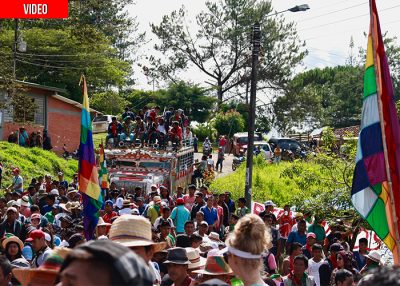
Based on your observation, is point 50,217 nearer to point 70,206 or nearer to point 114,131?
point 70,206

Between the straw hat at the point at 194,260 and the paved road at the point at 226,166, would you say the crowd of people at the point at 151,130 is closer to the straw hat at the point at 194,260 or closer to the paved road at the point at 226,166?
the paved road at the point at 226,166

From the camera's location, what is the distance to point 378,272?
233cm

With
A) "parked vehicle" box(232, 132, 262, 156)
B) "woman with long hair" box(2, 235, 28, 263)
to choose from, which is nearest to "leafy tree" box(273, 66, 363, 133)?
"parked vehicle" box(232, 132, 262, 156)

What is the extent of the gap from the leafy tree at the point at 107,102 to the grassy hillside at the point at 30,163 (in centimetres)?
1979

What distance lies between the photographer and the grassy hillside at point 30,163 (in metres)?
26.2

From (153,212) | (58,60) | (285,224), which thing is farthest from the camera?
(58,60)

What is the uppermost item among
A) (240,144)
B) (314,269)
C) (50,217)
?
(240,144)

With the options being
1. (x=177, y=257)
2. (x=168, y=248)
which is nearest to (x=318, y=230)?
(x=168, y=248)

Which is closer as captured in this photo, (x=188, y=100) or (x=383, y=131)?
(x=383, y=131)

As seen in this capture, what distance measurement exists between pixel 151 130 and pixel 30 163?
6474 mm

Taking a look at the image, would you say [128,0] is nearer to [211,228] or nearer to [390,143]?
[211,228]

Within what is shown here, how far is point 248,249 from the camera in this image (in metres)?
4.09

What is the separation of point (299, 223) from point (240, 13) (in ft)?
157

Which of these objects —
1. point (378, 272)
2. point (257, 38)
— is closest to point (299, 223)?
point (257, 38)
